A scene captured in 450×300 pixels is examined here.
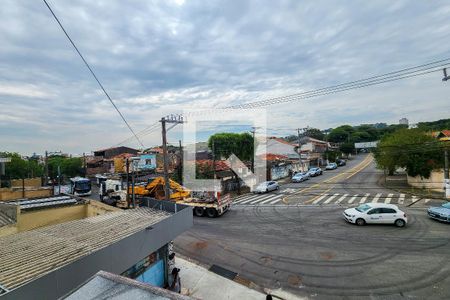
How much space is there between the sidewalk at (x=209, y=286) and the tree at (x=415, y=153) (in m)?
27.2

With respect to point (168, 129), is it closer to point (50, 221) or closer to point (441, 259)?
point (50, 221)

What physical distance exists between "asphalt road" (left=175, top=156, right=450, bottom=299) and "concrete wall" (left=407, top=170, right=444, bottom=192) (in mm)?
11126

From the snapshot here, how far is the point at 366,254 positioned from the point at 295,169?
128 ft

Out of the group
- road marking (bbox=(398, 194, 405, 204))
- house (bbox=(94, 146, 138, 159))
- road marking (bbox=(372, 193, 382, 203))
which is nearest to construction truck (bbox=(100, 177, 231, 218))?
road marking (bbox=(372, 193, 382, 203))

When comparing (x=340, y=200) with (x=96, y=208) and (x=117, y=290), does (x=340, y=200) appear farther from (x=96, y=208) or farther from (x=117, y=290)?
(x=117, y=290)

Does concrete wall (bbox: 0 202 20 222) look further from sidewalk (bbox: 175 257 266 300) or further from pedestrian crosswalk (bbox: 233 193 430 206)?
pedestrian crosswalk (bbox: 233 193 430 206)

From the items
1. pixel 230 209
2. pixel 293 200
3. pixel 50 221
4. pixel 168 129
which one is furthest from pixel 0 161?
pixel 293 200

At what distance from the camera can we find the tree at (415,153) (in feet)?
94.2

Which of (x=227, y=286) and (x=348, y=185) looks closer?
(x=227, y=286)

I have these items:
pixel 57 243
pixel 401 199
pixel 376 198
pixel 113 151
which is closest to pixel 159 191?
pixel 57 243

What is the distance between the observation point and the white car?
16.7 m

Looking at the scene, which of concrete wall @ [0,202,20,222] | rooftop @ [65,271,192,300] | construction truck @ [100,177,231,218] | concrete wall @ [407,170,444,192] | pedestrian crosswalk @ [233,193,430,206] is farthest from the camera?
concrete wall @ [407,170,444,192]

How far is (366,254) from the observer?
12.8 m

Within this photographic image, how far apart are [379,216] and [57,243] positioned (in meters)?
17.4
